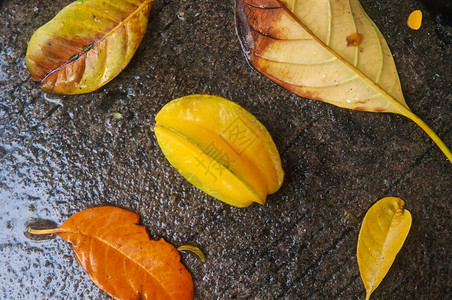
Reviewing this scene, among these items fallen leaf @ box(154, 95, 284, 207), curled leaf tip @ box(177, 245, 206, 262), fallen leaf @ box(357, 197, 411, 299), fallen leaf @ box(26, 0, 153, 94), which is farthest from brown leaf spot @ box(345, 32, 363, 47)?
curled leaf tip @ box(177, 245, 206, 262)

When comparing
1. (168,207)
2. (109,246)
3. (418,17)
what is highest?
(418,17)

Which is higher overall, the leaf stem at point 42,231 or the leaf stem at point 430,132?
the leaf stem at point 430,132

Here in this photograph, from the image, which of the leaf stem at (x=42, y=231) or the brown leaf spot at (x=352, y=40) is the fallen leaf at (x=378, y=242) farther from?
the leaf stem at (x=42, y=231)

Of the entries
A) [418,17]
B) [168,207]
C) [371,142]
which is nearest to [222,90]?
[168,207]

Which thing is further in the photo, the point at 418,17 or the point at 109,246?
the point at 418,17

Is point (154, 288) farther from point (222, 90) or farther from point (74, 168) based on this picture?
point (222, 90)

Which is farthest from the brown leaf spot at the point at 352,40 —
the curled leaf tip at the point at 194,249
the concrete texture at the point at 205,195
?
the curled leaf tip at the point at 194,249
